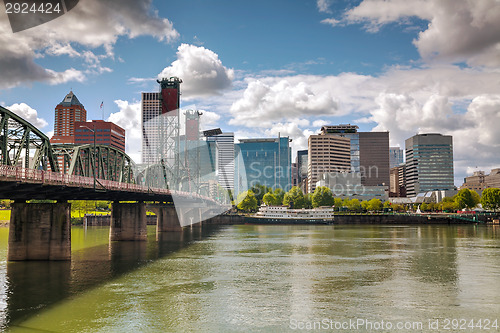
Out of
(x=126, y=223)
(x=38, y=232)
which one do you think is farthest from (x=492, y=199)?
(x=38, y=232)

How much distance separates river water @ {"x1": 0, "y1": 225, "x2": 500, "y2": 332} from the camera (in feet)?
111

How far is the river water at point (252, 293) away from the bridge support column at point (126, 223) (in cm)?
2681

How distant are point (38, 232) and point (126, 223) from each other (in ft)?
125

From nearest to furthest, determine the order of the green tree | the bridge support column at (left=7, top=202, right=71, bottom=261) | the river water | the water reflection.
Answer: the river water < the water reflection < the bridge support column at (left=7, top=202, right=71, bottom=261) < the green tree

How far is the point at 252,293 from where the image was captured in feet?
144

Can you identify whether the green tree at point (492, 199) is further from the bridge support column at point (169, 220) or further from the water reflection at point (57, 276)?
the water reflection at point (57, 276)

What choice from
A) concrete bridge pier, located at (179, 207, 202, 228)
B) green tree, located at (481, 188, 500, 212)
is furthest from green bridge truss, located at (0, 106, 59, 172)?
green tree, located at (481, 188, 500, 212)

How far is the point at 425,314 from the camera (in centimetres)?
3594

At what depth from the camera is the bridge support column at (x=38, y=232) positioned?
61688 millimetres

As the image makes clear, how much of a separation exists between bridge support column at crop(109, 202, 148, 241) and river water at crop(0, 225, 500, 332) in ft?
87.9

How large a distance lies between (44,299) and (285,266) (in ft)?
104

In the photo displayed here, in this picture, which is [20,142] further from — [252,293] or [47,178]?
[252,293]

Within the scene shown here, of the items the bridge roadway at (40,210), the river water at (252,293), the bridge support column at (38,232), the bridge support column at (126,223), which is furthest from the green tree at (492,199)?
the bridge support column at (38,232)

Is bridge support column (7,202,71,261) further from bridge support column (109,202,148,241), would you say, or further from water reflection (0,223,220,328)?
bridge support column (109,202,148,241)
